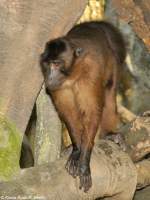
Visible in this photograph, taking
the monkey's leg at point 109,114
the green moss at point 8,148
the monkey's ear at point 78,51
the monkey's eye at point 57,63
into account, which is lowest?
the monkey's leg at point 109,114

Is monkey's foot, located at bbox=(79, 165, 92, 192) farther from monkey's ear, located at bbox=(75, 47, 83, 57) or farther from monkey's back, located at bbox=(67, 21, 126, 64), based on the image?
monkey's back, located at bbox=(67, 21, 126, 64)

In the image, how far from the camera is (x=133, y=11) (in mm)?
5758

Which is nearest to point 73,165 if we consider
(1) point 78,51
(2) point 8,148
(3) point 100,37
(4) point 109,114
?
(2) point 8,148

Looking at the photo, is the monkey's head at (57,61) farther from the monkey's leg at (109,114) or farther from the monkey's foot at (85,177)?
the monkey's leg at (109,114)

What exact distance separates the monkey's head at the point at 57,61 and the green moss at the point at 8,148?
0.48 metres

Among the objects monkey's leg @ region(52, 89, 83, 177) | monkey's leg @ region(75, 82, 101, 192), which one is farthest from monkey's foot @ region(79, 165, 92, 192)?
monkey's leg @ region(52, 89, 83, 177)

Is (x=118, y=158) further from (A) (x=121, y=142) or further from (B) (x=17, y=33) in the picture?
→ (B) (x=17, y=33)

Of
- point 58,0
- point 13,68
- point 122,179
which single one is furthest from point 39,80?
point 122,179

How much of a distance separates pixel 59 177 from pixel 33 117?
2870mm

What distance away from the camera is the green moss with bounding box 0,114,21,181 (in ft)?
15.0

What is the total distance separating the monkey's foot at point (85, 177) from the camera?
4.84 metres

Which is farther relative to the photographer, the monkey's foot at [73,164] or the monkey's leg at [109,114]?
the monkey's leg at [109,114]

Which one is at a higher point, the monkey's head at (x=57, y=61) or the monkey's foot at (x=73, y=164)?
the monkey's head at (x=57, y=61)

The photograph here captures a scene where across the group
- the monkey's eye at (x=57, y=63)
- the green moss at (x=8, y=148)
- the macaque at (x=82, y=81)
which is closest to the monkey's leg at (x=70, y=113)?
the macaque at (x=82, y=81)
